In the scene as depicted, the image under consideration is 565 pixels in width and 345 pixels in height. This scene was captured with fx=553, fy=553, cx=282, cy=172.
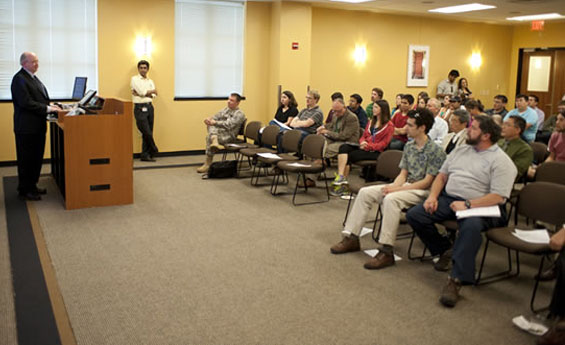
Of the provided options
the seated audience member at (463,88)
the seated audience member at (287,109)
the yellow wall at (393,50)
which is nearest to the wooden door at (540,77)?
Answer: the yellow wall at (393,50)

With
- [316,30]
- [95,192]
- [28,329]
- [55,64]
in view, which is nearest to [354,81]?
[316,30]

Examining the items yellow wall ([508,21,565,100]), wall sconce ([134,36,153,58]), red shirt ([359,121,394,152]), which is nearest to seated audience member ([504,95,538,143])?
red shirt ([359,121,394,152])

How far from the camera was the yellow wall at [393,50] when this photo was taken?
11711mm

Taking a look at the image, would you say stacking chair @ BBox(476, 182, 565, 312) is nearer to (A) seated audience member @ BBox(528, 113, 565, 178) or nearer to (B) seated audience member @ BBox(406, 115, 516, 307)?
(B) seated audience member @ BBox(406, 115, 516, 307)

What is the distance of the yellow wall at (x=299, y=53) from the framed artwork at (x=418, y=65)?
5.2 inches

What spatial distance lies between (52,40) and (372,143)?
5.63m

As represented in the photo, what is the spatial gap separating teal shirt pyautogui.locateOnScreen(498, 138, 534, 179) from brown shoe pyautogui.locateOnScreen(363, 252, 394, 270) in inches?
68.6

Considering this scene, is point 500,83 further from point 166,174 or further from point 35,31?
point 35,31

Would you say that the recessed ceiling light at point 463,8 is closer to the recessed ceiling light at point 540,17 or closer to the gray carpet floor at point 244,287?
the recessed ceiling light at point 540,17

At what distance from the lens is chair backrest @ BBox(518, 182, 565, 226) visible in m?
4.10

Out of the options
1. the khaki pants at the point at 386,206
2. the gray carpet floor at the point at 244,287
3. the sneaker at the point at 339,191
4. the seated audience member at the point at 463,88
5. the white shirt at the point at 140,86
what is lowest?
the gray carpet floor at the point at 244,287

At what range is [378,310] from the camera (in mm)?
3795

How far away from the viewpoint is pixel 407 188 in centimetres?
481

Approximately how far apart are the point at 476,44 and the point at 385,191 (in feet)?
34.0
